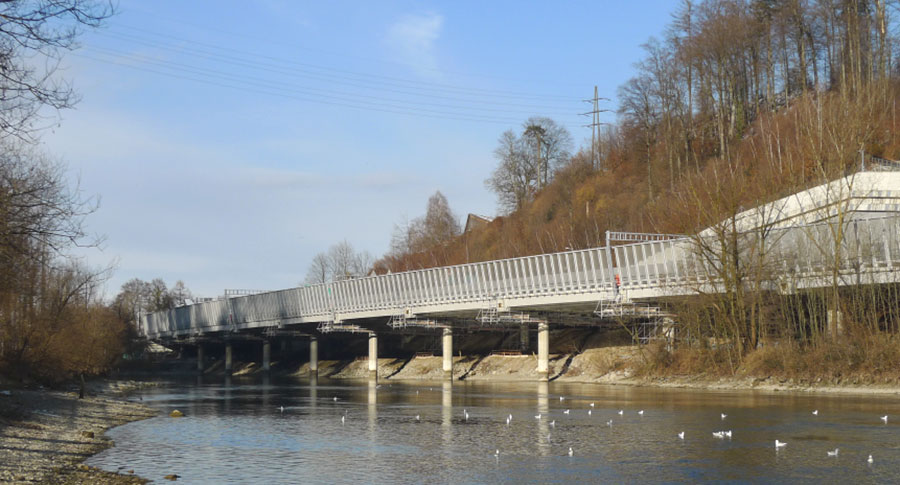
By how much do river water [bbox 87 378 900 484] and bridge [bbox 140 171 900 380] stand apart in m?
10.7

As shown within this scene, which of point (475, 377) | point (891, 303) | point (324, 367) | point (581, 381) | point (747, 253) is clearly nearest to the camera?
point (891, 303)

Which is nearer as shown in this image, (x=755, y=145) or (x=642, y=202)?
(x=755, y=145)

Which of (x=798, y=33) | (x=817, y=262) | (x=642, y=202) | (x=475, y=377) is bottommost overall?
(x=475, y=377)

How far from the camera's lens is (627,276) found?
2571 inches

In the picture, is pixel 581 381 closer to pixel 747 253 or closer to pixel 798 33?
pixel 747 253

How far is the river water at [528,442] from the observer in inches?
914

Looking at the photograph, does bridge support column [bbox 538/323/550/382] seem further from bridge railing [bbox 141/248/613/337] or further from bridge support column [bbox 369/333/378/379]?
bridge support column [bbox 369/333/378/379]

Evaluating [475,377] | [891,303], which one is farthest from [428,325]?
[891,303]

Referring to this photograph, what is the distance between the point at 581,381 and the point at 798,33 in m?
47.8

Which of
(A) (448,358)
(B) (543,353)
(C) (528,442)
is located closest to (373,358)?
(A) (448,358)

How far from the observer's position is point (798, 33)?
97188 millimetres

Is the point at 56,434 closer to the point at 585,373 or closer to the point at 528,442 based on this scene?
the point at 528,442

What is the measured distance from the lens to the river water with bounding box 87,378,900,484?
23.2 meters

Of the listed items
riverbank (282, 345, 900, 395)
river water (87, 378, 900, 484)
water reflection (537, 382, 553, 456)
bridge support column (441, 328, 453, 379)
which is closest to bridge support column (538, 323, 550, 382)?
riverbank (282, 345, 900, 395)
